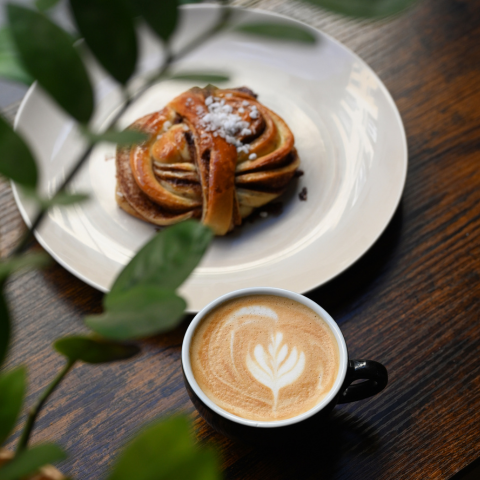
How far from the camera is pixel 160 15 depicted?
240mm

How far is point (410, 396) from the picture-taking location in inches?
28.4

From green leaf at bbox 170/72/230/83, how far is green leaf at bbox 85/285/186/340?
98mm

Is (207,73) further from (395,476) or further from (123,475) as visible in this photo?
(395,476)

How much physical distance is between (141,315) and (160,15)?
0.14m

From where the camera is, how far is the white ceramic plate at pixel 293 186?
31.8 inches

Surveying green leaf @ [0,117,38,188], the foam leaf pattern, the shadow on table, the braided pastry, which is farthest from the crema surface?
green leaf @ [0,117,38,188]

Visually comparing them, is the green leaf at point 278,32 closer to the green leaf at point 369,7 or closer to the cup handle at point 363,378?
the green leaf at point 369,7

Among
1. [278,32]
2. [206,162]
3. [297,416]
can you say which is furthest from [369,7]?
[206,162]

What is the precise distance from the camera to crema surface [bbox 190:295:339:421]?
1.89 ft

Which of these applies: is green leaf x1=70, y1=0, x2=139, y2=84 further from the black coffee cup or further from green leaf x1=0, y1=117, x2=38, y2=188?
the black coffee cup

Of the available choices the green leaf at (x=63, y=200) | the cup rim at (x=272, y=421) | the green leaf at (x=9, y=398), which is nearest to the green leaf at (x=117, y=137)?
the green leaf at (x=63, y=200)

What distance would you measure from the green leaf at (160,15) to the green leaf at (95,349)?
154 millimetres

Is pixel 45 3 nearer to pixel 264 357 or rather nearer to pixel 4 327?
pixel 4 327

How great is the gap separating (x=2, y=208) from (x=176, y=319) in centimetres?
78
